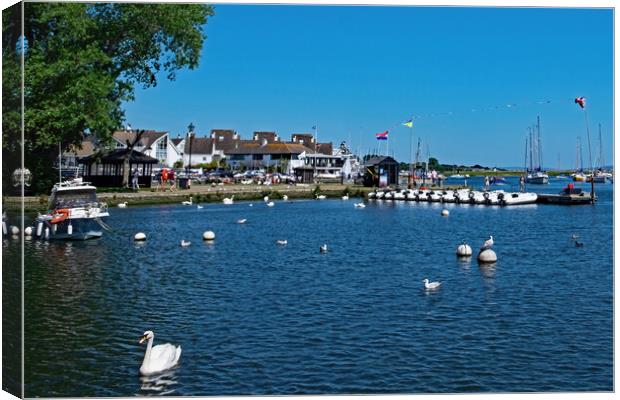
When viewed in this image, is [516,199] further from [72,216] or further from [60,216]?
[60,216]

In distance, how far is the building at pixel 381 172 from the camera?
105375mm

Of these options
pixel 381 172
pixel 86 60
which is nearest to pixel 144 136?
pixel 381 172

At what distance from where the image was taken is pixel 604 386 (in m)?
17.1

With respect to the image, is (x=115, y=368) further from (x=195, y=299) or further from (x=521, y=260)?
(x=521, y=260)

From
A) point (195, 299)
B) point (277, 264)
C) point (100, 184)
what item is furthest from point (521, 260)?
point (100, 184)

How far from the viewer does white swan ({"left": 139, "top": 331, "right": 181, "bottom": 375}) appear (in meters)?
17.2

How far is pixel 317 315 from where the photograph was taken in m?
23.4

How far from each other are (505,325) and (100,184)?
6476cm

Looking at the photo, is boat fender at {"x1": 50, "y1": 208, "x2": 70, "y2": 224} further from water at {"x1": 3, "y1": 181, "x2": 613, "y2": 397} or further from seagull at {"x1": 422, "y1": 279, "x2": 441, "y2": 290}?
seagull at {"x1": 422, "y1": 279, "x2": 441, "y2": 290}

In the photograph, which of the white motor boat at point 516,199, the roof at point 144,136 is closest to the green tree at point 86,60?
the white motor boat at point 516,199

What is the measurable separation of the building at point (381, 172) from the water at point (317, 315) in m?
59.2

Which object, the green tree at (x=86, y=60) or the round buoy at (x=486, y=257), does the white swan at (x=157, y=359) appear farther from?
the green tree at (x=86, y=60)

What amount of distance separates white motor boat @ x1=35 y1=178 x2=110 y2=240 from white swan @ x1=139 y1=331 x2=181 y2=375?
26.2 m

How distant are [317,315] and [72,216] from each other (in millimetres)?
23249
